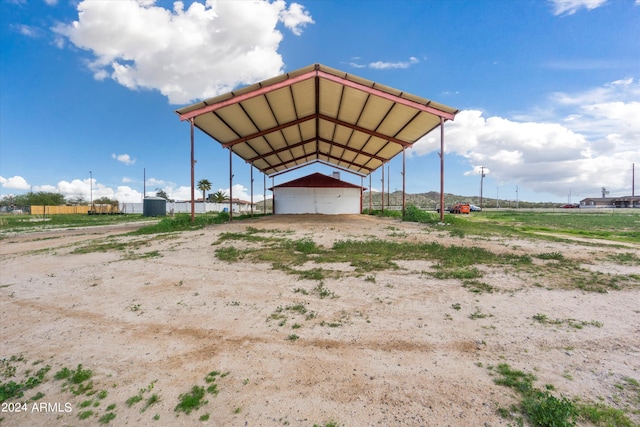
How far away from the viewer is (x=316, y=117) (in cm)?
2084

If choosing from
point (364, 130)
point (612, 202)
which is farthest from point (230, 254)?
point (612, 202)

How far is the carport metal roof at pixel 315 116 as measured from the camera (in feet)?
50.1

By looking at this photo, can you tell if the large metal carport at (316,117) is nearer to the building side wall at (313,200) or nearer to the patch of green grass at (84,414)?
the building side wall at (313,200)

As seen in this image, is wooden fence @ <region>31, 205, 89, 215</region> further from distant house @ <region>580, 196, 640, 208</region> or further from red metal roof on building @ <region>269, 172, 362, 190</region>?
distant house @ <region>580, 196, 640, 208</region>

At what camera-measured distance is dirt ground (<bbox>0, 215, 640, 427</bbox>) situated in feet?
9.80

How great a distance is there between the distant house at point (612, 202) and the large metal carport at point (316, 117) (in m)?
85.4

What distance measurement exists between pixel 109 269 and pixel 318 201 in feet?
75.0

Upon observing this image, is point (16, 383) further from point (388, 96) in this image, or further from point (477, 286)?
point (388, 96)

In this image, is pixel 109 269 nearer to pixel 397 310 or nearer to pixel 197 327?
pixel 197 327

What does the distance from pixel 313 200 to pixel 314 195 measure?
0.50 m

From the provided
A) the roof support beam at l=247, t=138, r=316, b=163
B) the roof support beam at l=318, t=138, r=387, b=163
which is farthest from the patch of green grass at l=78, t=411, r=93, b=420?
the roof support beam at l=318, t=138, r=387, b=163

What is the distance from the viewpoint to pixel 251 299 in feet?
18.9

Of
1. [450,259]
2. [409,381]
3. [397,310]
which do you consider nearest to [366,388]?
[409,381]

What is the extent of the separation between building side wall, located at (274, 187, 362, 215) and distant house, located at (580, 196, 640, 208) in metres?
81.5
